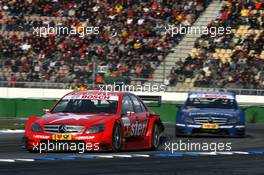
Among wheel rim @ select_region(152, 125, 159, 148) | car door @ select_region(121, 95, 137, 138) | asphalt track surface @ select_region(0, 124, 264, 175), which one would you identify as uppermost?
car door @ select_region(121, 95, 137, 138)

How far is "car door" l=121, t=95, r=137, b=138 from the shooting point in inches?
564

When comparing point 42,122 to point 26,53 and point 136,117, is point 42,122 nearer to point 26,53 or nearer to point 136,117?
point 136,117

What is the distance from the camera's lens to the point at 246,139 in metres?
19.6

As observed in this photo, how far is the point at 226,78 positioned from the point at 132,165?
1937 centimetres

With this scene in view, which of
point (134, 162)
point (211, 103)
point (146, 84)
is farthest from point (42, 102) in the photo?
point (134, 162)

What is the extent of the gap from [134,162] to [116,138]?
76.7 inches

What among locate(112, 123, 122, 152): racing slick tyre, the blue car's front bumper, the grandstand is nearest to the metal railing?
the grandstand

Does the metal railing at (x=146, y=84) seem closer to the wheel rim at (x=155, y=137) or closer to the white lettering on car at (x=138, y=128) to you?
the wheel rim at (x=155, y=137)

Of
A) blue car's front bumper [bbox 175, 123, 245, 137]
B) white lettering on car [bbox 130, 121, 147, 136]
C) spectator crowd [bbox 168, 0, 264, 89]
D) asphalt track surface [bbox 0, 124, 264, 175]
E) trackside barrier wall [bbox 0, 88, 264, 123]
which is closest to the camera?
asphalt track surface [bbox 0, 124, 264, 175]

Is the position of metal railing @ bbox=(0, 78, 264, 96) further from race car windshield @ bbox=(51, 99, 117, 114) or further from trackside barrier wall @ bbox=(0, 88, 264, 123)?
race car windshield @ bbox=(51, 99, 117, 114)

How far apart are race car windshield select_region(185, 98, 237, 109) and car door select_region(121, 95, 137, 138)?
6.20 meters

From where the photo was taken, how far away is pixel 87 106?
47.8ft

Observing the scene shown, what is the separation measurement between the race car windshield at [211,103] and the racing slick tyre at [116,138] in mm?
7103

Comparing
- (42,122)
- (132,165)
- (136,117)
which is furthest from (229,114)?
(132,165)
